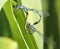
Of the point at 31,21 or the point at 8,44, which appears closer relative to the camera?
the point at 8,44

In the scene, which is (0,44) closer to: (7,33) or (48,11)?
(7,33)

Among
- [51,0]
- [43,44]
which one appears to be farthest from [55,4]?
[43,44]

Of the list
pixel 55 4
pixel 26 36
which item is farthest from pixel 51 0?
pixel 26 36

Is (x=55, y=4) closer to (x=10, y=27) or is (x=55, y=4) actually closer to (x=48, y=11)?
(x=48, y=11)

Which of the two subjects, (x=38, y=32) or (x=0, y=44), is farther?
(x=38, y=32)

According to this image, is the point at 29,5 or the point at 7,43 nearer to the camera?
the point at 7,43

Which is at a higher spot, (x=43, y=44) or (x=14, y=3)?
(x=14, y=3)
